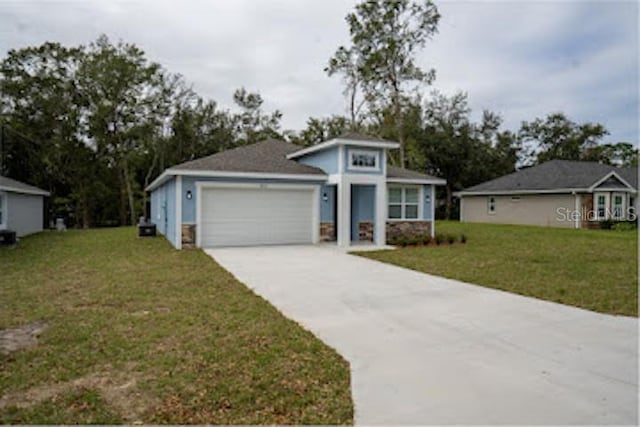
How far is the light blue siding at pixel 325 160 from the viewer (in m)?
14.1

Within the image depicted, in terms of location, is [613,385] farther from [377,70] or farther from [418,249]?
A: [377,70]

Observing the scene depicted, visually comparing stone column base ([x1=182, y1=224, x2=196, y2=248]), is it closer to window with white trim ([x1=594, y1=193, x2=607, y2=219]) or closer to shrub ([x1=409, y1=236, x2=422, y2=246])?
shrub ([x1=409, y1=236, x2=422, y2=246])

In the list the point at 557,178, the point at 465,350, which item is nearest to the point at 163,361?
the point at 465,350

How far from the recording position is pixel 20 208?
17609mm

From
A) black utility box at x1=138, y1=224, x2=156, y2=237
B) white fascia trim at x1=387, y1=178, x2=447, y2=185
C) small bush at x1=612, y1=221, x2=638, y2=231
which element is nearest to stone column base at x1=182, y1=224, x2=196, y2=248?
black utility box at x1=138, y1=224, x2=156, y2=237

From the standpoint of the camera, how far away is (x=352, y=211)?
Result: 51.6 ft

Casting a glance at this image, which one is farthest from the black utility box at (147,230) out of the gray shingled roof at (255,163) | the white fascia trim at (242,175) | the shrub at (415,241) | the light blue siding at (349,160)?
the shrub at (415,241)

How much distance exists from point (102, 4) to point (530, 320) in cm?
934

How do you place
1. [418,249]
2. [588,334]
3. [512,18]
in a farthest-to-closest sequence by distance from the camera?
[418,249] → [512,18] → [588,334]

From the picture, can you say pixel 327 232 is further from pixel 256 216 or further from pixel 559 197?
pixel 559 197

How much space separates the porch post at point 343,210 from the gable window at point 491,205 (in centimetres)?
1689

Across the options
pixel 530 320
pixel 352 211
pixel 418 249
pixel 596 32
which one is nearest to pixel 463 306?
pixel 530 320

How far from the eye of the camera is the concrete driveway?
3137 mm

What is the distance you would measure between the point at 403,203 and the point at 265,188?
5.45 metres
